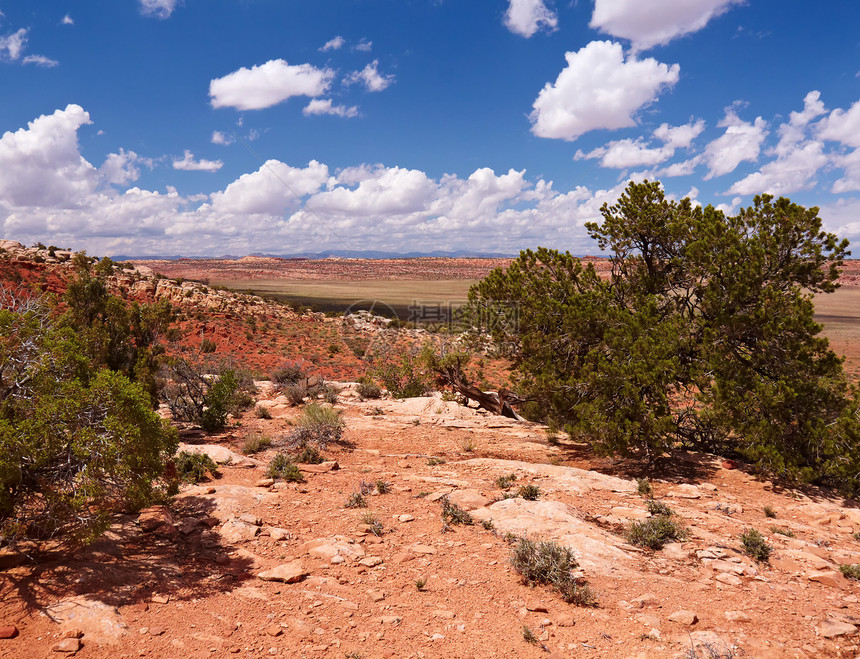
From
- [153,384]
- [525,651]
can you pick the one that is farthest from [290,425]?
[525,651]

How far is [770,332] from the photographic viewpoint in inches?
321

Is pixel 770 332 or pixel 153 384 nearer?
pixel 770 332

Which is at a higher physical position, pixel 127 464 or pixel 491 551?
pixel 127 464

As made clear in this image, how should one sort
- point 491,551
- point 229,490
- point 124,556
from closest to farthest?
point 124,556, point 491,551, point 229,490

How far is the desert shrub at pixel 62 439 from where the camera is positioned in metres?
4.26

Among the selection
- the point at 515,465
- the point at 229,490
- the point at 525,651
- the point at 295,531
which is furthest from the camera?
the point at 515,465

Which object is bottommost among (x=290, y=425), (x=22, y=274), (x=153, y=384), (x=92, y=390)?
(x=290, y=425)

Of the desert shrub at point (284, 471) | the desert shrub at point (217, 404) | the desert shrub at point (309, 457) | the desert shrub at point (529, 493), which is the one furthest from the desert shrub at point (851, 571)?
the desert shrub at point (217, 404)

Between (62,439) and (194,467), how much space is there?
3317 mm

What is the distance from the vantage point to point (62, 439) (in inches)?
176

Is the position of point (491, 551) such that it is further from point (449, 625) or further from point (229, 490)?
point (229, 490)

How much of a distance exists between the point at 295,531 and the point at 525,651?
3355 mm

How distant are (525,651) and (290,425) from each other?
8958 millimetres

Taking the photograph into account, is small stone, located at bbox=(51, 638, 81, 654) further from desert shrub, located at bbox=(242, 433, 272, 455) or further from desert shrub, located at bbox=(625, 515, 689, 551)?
desert shrub, located at bbox=(625, 515, 689, 551)
